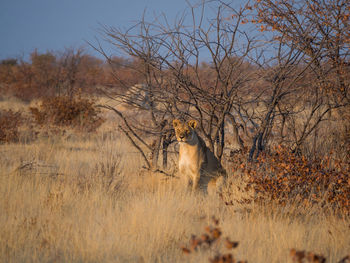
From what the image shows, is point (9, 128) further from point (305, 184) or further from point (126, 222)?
point (305, 184)

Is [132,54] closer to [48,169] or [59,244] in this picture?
[48,169]

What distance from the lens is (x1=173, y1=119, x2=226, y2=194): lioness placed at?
220 inches

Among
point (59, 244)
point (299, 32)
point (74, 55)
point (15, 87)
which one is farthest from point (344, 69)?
point (15, 87)

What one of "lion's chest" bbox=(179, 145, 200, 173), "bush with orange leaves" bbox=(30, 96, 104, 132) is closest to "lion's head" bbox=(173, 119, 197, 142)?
"lion's chest" bbox=(179, 145, 200, 173)

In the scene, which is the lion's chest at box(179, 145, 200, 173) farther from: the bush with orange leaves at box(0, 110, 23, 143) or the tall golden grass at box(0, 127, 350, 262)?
the bush with orange leaves at box(0, 110, 23, 143)

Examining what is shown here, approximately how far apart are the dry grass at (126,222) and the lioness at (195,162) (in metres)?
0.34

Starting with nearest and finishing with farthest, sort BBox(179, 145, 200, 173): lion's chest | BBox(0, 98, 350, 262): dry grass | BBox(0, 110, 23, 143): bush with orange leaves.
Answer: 1. BBox(0, 98, 350, 262): dry grass
2. BBox(179, 145, 200, 173): lion's chest
3. BBox(0, 110, 23, 143): bush with orange leaves

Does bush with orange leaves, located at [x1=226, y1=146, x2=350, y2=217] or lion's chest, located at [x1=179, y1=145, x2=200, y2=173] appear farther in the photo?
lion's chest, located at [x1=179, y1=145, x2=200, y2=173]

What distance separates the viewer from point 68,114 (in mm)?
13414

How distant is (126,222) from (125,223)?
0.03m

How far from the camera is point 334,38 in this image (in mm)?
5566

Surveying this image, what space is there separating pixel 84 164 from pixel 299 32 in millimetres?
5188

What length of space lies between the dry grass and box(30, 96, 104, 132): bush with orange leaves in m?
7.00

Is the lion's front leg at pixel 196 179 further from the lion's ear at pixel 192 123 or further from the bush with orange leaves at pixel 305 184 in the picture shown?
the bush with orange leaves at pixel 305 184
